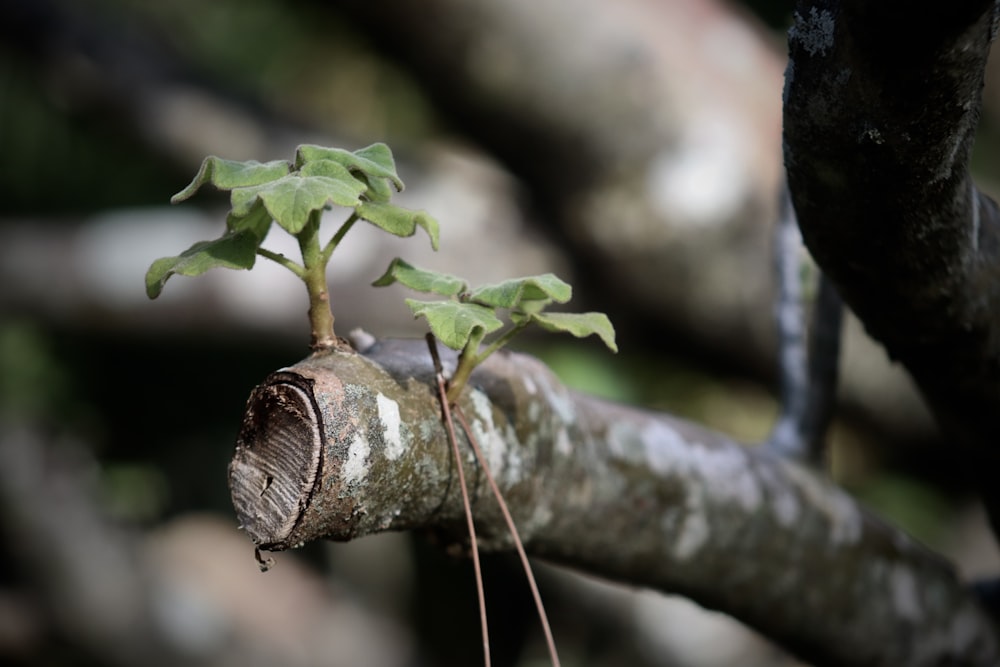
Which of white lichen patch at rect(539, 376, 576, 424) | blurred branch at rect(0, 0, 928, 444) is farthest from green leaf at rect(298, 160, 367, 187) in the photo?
blurred branch at rect(0, 0, 928, 444)

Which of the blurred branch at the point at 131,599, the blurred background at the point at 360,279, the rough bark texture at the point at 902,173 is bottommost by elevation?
the blurred branch at the point at 131,599

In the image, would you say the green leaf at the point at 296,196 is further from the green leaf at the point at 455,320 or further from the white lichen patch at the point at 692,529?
the white lichen patch at the point at 692,529

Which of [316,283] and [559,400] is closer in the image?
[316,283]

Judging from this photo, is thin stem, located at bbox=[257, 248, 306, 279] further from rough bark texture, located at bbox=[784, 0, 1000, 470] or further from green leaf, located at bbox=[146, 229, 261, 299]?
rough bark texture, located at bbox=[784, 0, 1000, 470]

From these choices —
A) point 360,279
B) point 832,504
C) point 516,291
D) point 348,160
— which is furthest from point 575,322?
point 360,279

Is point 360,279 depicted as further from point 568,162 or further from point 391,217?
point 391,217

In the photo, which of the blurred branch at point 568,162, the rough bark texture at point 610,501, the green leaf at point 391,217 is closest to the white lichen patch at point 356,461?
the rough bark texture at point 610,501

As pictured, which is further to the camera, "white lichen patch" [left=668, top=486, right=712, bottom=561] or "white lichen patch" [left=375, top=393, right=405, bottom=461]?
"white lichen patch" [left=668, top=486, right=712, bottom=561]

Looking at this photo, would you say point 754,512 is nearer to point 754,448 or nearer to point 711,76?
point 754,448
